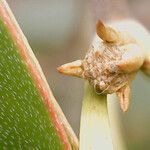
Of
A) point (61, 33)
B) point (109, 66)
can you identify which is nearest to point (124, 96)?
point (109, 66)

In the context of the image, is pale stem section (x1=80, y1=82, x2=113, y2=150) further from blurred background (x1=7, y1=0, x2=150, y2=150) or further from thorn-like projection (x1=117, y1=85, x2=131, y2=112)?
blurred background (x1=7, y1=0, x2=150, y2=150)

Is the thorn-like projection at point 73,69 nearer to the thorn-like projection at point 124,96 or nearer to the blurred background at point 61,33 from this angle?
the thorn-like projection at point 124,96

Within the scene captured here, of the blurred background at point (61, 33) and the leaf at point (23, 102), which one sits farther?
the blurred background at point (61, 33)

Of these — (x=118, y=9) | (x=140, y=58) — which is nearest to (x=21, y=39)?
(x=140, y=58)

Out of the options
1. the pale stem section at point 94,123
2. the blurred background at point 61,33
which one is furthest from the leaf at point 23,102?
the blurred background at point 61,33

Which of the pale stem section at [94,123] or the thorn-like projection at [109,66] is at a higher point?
the thorn-like projection at [109,66]

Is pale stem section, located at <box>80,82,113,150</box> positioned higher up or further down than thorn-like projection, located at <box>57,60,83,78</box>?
further down

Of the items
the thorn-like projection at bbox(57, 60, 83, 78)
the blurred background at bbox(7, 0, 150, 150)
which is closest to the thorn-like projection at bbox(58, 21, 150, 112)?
the thorn-like projection at bbox(57, 60, 83, 78)
